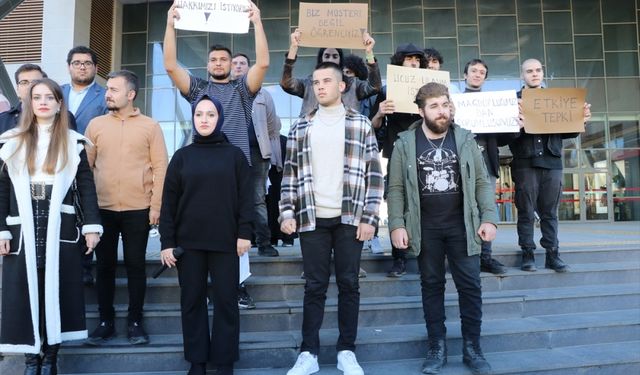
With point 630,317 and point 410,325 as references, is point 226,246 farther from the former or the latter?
point 630,317

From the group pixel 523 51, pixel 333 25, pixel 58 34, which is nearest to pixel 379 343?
pixel 333 25

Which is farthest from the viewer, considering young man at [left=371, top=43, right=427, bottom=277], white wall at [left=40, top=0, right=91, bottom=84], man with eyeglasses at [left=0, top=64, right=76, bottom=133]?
white wall at [left=40, top=0, right=91, bottom=84]

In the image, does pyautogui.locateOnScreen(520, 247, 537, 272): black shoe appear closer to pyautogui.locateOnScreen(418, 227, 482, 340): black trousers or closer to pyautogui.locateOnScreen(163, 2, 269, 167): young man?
pyautogui.locateOnScreen(418, 227, 482, 340): black trousers

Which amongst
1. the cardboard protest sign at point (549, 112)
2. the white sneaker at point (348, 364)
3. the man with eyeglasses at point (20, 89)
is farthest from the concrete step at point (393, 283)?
the man with eyeglasses at point (20, 89)

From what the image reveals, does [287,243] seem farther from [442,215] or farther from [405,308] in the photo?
[442,215]

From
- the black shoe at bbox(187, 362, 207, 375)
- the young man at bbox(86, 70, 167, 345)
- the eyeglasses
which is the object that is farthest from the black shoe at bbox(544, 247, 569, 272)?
the eyeglasses

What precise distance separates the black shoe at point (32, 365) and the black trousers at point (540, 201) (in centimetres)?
442

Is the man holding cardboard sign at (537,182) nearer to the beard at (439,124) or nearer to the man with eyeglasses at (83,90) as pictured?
the beard at (439,124)

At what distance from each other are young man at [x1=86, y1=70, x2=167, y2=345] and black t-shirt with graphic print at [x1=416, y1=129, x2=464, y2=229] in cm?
204

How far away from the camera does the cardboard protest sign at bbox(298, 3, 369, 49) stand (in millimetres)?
4230

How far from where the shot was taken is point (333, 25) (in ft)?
14.0

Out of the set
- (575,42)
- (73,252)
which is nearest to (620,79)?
(575,42)

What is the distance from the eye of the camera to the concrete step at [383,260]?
4.58 m

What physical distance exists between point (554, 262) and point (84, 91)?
499 centimetres
